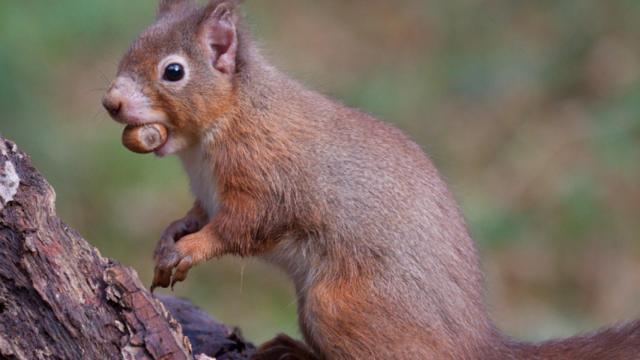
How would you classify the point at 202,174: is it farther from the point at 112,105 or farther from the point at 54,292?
the point at 54,292

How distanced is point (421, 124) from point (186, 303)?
3364 millimetres

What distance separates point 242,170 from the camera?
13.4ft

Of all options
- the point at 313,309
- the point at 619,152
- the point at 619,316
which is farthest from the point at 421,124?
the point at 313,309

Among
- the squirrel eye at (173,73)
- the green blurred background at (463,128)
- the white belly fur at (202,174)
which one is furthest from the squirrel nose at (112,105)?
the green blurred background at (463,128)

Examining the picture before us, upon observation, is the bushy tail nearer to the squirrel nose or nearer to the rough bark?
the rough bark

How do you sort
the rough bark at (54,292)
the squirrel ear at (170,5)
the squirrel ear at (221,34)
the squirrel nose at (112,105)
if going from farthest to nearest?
the squirrel ear at (170,5) → the squirrel ear at (221,34) → the squirrel nose at (112,105) → the rough bark at (54,292)

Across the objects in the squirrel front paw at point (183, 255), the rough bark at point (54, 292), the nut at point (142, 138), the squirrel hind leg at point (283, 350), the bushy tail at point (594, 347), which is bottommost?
the rough bark at point (54, 292)

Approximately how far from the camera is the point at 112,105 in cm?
382

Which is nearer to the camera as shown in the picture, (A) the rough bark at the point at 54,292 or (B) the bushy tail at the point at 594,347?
(A) the rough bark at the point at 54,292

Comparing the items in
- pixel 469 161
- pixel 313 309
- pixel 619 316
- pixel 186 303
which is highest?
pixel 469 161

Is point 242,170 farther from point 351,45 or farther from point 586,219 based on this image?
point 351,45

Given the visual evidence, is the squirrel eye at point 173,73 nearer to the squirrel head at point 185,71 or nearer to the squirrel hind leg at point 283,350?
the squirrel head at point 185,71

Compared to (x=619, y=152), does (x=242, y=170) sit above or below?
below

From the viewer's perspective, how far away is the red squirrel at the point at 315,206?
3857 mm
